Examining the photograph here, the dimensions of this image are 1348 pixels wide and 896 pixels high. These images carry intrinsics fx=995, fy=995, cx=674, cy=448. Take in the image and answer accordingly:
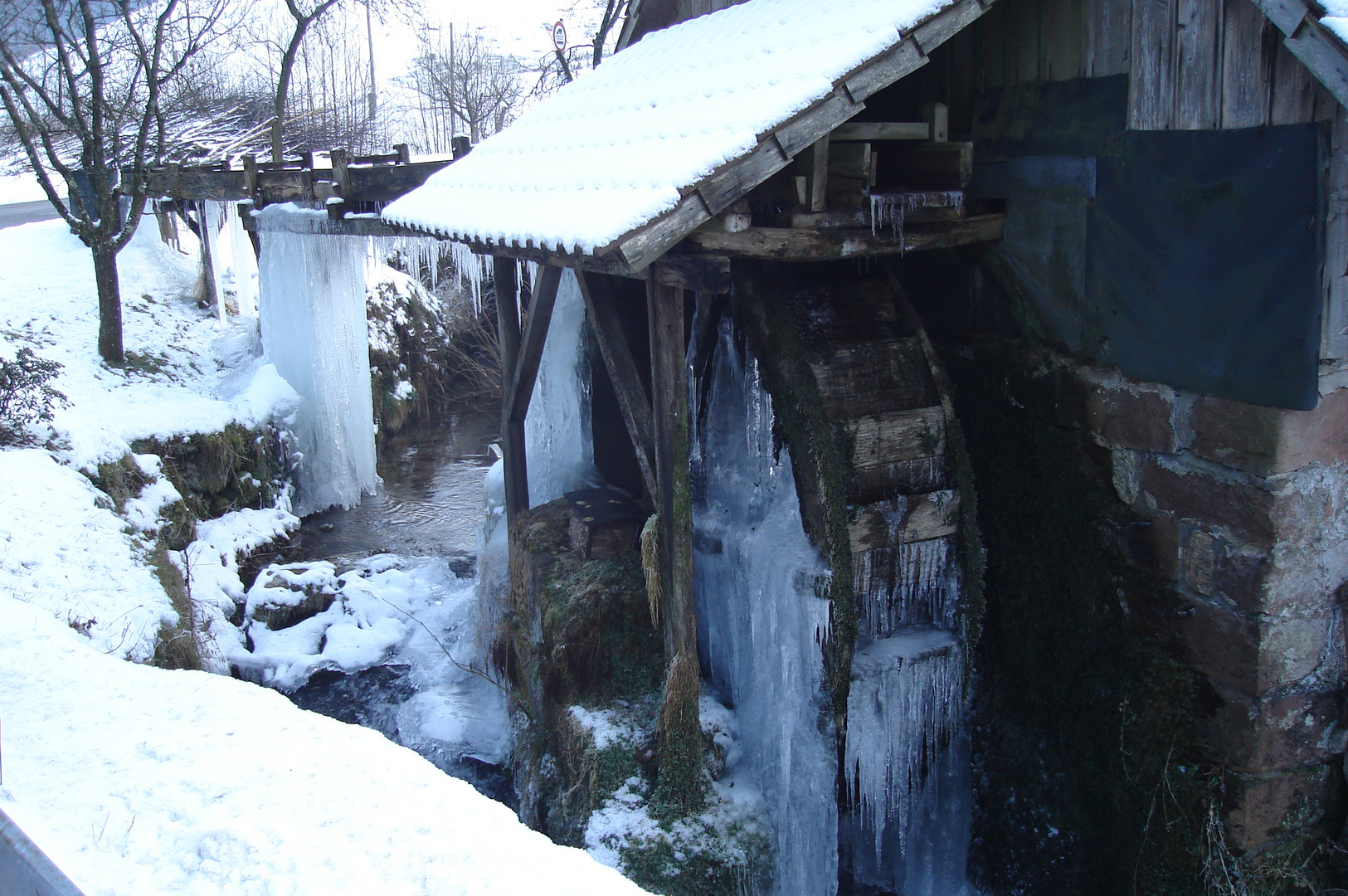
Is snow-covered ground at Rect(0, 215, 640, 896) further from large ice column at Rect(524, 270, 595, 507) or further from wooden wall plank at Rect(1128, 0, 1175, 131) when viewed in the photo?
wooden wall plank at Rect(1128, 0, 1175, 131)

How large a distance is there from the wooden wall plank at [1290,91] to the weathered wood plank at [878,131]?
1.38 metres

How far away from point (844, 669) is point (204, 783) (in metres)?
2.55

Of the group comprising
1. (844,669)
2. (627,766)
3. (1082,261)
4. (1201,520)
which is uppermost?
(1082,261)

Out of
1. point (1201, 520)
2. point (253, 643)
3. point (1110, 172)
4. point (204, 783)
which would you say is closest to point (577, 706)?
point (204, 783)

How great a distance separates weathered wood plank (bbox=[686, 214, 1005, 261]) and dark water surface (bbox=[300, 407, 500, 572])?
607 cm

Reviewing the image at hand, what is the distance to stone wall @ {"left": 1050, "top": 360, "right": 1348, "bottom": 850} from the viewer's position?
3307 mm

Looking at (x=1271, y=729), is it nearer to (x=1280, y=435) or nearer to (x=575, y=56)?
(x=1280, y=435)

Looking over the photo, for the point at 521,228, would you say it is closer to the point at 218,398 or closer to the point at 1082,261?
the point at 1082,261

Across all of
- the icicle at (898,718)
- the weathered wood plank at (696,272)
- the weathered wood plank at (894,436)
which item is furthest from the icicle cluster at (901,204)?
the icicle at (898,718)

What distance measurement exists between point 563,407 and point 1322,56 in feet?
18.2

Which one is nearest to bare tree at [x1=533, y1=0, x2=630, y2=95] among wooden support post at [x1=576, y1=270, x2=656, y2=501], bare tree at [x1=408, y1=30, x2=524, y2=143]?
bare tree at [x1=408, y1=30, x2=524, y2=143]

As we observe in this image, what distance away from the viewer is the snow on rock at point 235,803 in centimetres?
250

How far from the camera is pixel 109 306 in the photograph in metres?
10.8

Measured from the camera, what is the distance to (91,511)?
7543 millimetres
